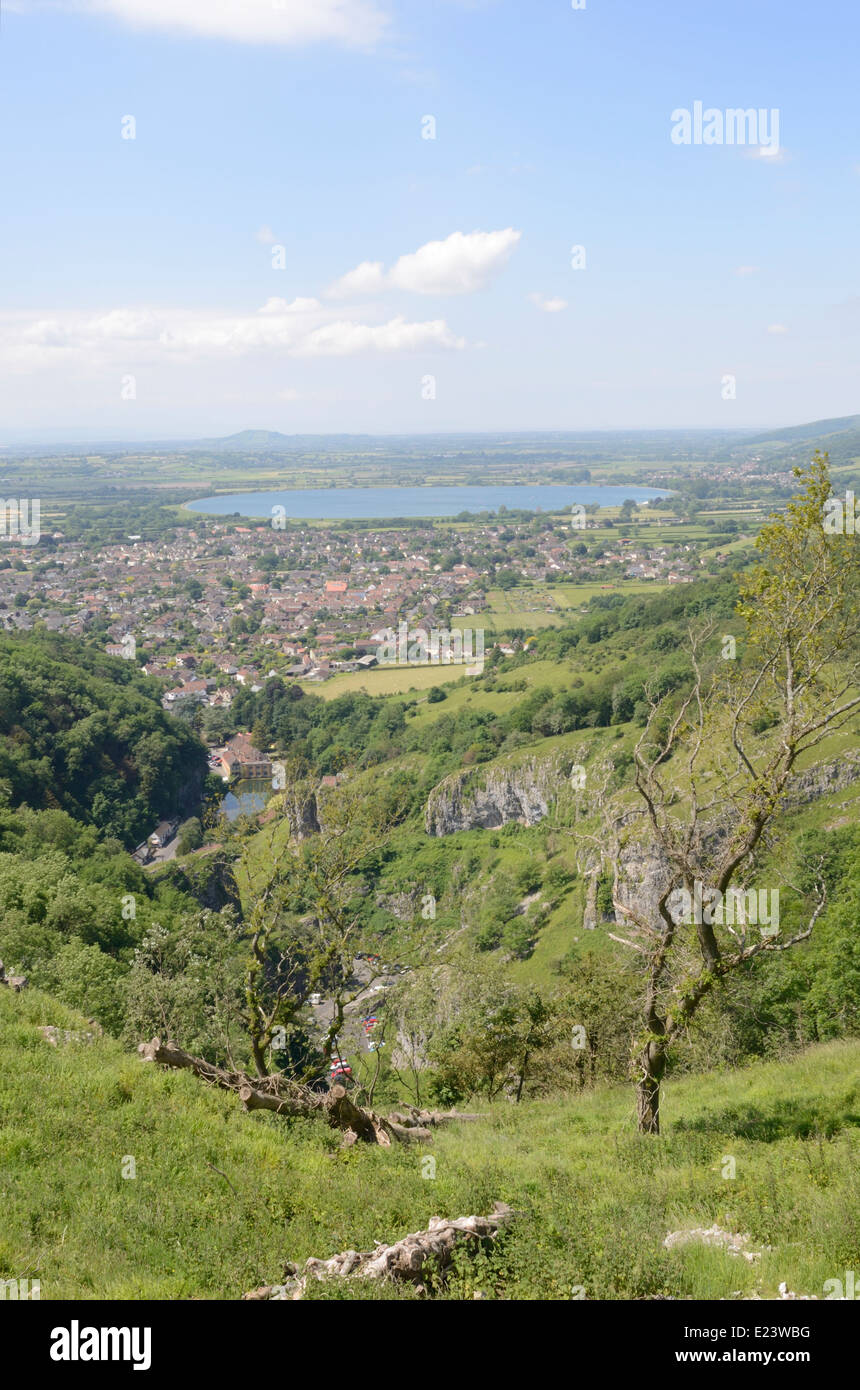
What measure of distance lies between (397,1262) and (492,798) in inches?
2337

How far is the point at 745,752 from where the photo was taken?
955 centimetres

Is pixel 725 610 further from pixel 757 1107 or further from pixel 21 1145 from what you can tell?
pixel 21 1145

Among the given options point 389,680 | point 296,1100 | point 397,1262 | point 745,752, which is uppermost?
point 745,752

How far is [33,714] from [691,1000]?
61.1 meters

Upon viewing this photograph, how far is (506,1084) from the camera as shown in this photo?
16.9 metres

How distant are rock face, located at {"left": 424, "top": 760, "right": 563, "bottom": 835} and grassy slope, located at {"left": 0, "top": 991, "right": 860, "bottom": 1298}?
5034 centimetres

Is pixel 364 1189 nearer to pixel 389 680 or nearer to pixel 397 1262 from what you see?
pixel 397 1262

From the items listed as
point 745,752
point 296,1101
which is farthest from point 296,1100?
point 745,752

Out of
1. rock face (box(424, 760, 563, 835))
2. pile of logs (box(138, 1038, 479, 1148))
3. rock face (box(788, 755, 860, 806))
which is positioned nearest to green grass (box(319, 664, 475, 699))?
rock face (box(424, 760, 563, 835))

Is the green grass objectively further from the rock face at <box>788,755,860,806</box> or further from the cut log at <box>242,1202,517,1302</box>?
the cut log at <box>242,1202,517,1302</box>

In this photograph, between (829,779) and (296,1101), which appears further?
(829,779)

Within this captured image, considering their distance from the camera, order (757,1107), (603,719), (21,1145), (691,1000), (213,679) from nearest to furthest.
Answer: (21,1145)
(691,1000)
(757,1107)
(603,719)
(213,679)
